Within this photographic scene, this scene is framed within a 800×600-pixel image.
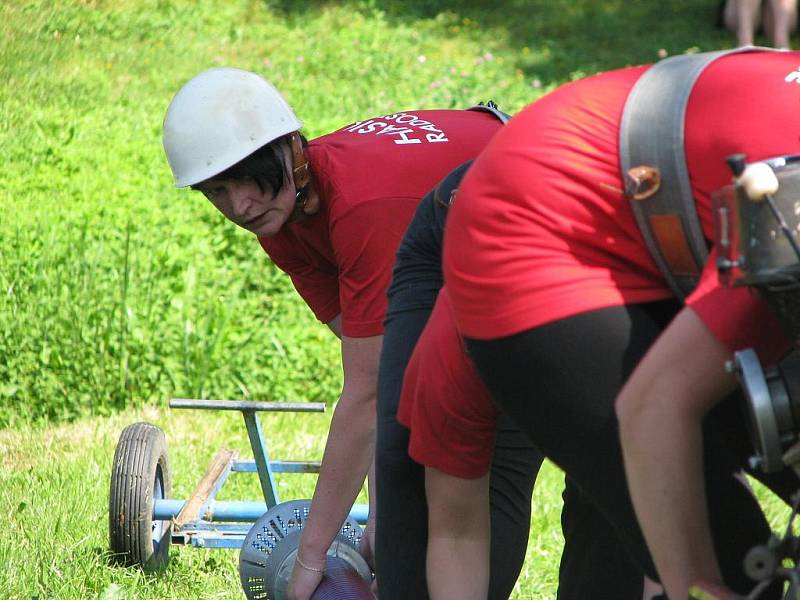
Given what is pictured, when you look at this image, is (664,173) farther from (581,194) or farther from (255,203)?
(255,203)

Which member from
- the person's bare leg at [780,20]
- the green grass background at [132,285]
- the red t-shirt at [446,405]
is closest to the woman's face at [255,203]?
the red t-shirt at [446,405]

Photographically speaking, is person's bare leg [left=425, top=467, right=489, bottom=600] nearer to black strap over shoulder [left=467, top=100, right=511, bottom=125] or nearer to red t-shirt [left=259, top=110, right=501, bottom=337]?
red t-shirt [left=259, top=110, right=501, bottom=337]

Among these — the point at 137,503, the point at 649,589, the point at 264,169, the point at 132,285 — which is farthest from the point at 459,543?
the point at 132,285

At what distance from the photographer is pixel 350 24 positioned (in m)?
12.0

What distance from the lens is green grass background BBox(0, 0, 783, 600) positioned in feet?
13.8

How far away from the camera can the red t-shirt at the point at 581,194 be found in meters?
1.80

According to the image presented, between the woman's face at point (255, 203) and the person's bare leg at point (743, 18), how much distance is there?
28.0ft

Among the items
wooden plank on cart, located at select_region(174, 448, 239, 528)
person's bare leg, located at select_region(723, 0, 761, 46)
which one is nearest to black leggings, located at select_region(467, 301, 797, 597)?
wooden plank on cart, located at select_region(174, 448, 239, 528)

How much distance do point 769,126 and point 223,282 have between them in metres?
4.55

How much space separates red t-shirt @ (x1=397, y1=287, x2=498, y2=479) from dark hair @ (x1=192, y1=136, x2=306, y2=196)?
734 mm

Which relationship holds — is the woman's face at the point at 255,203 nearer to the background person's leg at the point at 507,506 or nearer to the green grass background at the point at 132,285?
the background person's leg at the point at 507,506

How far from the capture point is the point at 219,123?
2994 millimetres

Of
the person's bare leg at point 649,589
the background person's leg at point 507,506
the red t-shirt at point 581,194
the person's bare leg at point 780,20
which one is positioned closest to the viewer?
the red t-shirt at point 581,194

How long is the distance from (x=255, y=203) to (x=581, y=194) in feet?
4.07
